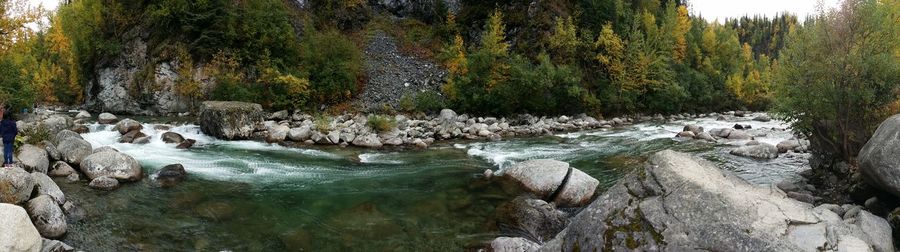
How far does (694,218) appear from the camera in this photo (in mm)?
5586

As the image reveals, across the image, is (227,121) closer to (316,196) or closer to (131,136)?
(131,136)

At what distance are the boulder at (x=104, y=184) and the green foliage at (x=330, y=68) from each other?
19.6 m

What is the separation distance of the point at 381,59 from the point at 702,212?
3564cm

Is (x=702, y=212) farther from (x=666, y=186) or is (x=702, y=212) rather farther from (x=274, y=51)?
(x=274, y=51)

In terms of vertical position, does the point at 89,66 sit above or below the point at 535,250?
above

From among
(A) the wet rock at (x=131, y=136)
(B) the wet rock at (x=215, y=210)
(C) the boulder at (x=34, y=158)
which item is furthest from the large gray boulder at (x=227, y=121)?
(B) the wet rock at (x=215, y=210)

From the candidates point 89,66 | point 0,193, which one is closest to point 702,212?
point 0,193

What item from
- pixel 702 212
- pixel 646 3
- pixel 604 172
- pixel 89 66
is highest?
pixel 646 3

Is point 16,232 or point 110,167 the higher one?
point 110,167

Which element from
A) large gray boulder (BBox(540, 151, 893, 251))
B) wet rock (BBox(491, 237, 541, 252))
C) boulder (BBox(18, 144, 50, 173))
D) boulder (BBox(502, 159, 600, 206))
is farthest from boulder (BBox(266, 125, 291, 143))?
large gray boulder (BBox(540, 151, 893, 251))

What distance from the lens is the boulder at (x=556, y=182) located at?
1159 centimetres

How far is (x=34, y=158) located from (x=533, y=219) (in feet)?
42.5

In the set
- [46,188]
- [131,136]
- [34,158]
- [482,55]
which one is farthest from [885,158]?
[482,55]

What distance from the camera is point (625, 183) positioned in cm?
656
